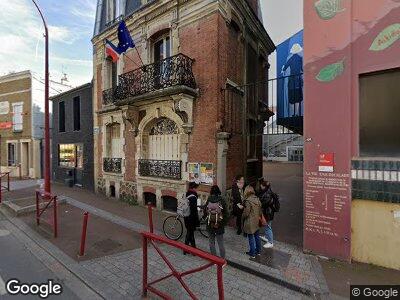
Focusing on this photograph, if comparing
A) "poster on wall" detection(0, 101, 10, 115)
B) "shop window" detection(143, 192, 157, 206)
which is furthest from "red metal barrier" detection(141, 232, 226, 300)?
"poster on wall" detection(0, 101, 10, 115)

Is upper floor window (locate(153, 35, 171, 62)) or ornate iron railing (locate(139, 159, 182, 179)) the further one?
upper floor window (locate(153, 35, 171, 62))

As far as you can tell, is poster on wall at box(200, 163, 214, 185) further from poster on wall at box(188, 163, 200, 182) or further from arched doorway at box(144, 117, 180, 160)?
arched doorway at box(144, 117, 180, 160)

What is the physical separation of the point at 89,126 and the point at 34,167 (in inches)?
351

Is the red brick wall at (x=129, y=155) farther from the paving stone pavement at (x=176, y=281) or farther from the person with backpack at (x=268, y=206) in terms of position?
the person with backpack at (x=268, y=206)

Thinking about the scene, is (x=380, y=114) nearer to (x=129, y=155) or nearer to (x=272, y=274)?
(x=272, y=274)

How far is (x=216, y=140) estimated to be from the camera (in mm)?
8883

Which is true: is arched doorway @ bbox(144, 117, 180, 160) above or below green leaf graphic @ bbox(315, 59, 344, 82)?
below

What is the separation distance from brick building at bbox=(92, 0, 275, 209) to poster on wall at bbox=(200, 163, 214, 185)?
3cm

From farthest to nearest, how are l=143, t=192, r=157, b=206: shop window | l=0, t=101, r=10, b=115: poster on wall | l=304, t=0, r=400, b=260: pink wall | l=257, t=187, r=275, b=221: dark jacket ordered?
1. l=0, t=101, r=10, b=115: poster on wall
2. l=143, t=192, r=157, b=206: shop window
3. l=257, t=187, r=275, b=221: dark jacket
4. l=304, t=0, r=400, b=260: pink wall

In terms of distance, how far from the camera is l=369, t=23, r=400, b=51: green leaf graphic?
5.15 m

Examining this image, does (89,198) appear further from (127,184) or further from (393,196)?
(393,196)

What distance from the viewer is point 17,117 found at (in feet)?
70.0

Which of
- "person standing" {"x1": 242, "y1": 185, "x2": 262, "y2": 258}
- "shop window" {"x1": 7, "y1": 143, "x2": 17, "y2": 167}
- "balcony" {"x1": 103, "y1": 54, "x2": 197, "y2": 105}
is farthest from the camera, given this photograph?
"shop window" {"x1": 7, "y1": 143, "x2": 17, "y2": 167}

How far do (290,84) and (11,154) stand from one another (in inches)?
900
